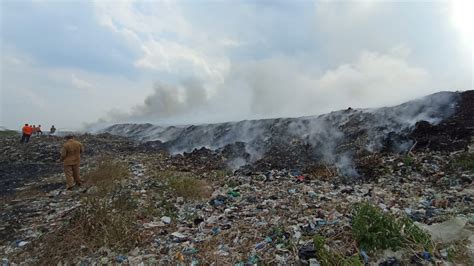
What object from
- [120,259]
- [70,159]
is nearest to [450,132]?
[120,259]

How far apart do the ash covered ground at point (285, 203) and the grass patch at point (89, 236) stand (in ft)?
0.05

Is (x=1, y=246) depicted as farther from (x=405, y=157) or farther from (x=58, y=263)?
(x=405, y=157)

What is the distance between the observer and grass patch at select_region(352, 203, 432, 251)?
130 inches

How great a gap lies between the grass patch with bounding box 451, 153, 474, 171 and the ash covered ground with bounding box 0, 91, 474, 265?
3cm

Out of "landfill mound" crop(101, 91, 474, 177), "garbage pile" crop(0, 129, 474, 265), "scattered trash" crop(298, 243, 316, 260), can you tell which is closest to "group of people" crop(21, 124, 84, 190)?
"garbage pile" crop(0, 129, 474, 265)

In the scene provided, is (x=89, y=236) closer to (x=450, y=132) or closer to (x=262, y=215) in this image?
(x=262, y=215)

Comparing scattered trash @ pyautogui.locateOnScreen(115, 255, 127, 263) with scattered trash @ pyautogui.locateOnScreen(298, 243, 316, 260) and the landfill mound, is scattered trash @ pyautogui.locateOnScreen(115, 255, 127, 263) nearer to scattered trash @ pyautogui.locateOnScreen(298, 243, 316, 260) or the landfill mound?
scattered trash @ pyautogui.locateOnScreen(298, 243, 316, 260)

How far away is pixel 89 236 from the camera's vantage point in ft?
14.2

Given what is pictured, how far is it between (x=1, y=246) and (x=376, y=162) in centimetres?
772

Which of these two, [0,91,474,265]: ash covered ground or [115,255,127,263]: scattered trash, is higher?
[0,91,474,265]: ash covered ground

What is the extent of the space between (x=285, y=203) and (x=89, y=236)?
3048 mm

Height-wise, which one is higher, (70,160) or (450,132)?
(450,132)

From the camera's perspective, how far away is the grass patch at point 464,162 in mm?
6660

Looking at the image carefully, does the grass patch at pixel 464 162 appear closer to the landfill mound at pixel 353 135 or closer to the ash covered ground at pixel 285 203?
the ash covered ground at pixel 285 203
